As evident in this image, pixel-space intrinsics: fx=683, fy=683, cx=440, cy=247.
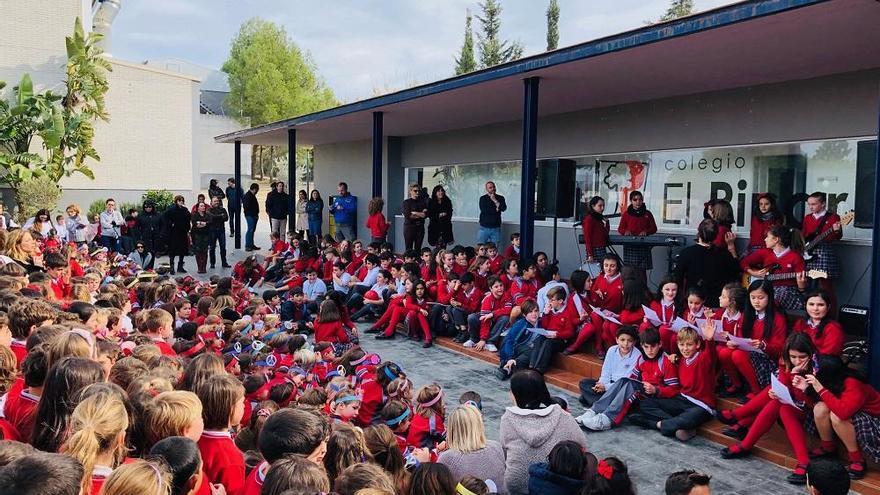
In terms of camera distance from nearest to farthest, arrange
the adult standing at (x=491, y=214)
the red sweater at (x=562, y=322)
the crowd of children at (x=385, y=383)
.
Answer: the crowd of children at (x=385, y=383)
the red sweater at (x=562, y=322)
the adult standing at (x=491, y=214)

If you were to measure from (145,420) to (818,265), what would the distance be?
6.85 m

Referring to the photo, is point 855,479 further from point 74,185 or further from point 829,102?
point 74,185

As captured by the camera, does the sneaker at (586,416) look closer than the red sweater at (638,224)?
Yes

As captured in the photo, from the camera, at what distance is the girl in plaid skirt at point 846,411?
4383mm

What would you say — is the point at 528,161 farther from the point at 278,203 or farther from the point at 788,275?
the point at 278,203

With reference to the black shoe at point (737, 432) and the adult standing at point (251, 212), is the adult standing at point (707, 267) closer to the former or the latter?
the black shoe at point (737, 432)

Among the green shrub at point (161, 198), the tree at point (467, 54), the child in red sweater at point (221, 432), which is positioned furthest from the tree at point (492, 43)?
the child in red sweater at point (221, 432)

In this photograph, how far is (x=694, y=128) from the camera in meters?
9.20

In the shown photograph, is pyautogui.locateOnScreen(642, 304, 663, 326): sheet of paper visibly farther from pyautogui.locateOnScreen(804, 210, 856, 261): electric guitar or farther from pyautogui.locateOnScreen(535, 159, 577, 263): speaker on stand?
pyautogui.locateOnScreen(535, 159, 577, 263): speaker on stand

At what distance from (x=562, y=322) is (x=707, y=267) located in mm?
1505

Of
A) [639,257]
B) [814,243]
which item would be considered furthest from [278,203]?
[814,243]

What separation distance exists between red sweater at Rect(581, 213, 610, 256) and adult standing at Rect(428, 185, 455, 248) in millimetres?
3341

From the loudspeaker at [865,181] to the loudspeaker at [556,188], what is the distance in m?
3.69

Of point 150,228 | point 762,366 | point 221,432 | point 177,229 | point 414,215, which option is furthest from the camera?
point 150,228
